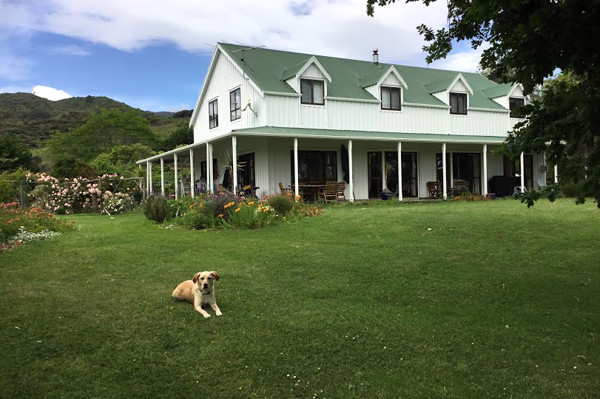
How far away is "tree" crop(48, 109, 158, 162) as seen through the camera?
50.5m

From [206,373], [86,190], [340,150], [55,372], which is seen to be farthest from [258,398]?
[86,190]

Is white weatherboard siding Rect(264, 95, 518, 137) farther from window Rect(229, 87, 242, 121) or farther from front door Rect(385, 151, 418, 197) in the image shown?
window Rect(229, 87, 242, 121)

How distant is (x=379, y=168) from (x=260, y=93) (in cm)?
662

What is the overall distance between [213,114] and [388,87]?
892 centimetres

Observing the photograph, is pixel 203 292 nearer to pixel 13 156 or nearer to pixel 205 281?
pixel 205 281

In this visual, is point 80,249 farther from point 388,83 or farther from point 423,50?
point 388,83

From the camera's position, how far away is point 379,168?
856 inches

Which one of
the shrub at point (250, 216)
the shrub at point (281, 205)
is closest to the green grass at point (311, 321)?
the shrub at point (250, 216)

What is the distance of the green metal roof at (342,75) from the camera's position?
67.2ft

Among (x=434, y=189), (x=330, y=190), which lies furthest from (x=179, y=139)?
(x=330, y=190)

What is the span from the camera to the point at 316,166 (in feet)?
66.9

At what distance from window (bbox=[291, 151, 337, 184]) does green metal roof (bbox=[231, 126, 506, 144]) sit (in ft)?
3.86

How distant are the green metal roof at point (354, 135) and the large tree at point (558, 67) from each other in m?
12.6

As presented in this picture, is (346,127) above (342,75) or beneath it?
beneath
